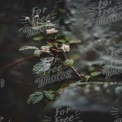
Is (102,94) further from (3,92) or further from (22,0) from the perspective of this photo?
(22,0)

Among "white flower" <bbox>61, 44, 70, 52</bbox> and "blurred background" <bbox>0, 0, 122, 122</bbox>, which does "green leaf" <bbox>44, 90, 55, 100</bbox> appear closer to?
"blurred background" <bbox>0, 0, 122, 122</bbox>

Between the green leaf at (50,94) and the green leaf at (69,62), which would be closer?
the green leaf at (50,94)

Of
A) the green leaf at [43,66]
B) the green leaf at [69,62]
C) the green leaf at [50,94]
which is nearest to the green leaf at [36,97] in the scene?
the green leaf at [50,94]

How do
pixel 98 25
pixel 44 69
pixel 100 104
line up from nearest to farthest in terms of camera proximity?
pixel 100 104, pixel 44 69, pixel 98 25

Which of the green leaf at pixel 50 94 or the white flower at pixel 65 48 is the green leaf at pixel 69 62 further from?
the green leaf at pixel 50 94

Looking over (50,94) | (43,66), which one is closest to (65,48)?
(43,66)

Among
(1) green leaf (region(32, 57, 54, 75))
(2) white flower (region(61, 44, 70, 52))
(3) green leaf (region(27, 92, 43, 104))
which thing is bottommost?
(3) green leaf (region(27, 92, 43, 104))

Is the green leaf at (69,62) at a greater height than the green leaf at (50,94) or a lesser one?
greater

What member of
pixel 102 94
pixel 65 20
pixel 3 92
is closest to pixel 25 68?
pixel 3 92

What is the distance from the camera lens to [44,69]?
2.43 metres

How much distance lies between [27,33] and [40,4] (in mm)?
318

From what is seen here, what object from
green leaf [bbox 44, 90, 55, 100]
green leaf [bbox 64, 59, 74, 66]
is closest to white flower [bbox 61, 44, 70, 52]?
green leaf [bbox 64, 59, 74, 66]

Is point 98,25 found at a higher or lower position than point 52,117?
higher

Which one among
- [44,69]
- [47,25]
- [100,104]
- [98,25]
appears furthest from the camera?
[98,25]
